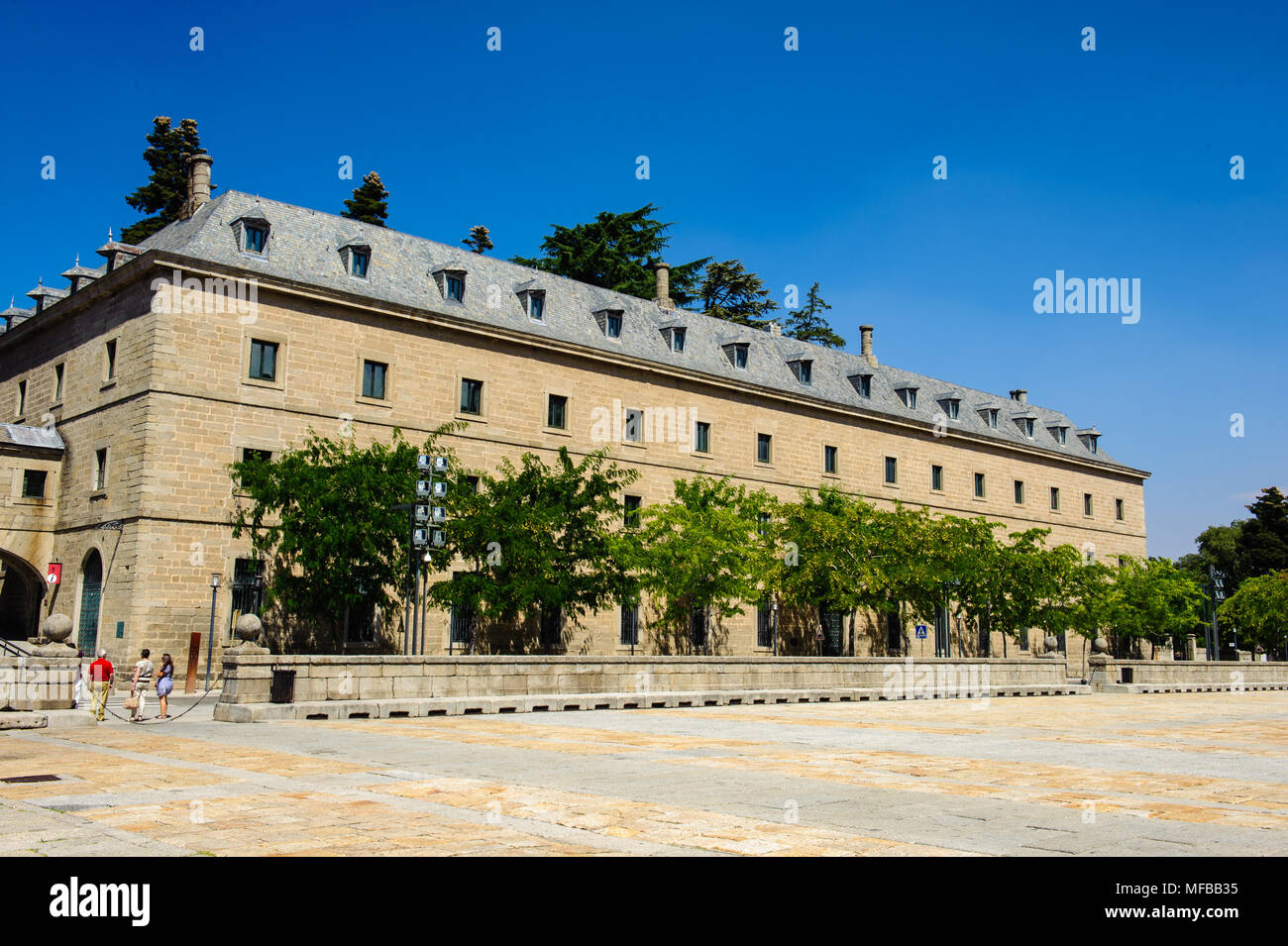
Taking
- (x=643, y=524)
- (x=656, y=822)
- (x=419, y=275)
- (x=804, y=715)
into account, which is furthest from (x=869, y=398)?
(x=656, y=822)

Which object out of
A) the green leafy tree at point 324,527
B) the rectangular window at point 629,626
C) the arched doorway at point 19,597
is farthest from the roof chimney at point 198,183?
the rectangular window at point 629,626

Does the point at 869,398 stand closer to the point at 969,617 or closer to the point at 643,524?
the point at 969,617

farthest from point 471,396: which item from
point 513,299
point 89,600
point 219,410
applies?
point 89,600

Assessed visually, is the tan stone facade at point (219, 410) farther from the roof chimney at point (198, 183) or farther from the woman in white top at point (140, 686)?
the woman in white top at point (140, 686)

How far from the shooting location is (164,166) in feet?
179

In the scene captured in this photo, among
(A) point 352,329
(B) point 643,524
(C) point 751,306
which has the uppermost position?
(C) point 751,306

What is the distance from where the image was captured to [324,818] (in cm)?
803

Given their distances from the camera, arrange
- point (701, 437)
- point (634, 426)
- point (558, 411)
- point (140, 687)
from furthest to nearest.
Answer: point (701, 437) → point (634, 426) → point (558, 411) → point (140, 687)

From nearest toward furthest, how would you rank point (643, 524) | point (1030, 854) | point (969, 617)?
point (1030, 854), point (643, 524), point (969, 617)

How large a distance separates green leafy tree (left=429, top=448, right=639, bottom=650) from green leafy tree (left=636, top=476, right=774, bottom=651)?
111cm

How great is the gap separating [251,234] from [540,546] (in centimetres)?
1311

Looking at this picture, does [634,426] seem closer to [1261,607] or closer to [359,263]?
[359,263]

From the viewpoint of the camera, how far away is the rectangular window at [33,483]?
113 ft

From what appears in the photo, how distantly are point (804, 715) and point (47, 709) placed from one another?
A: 1458 centimetres
